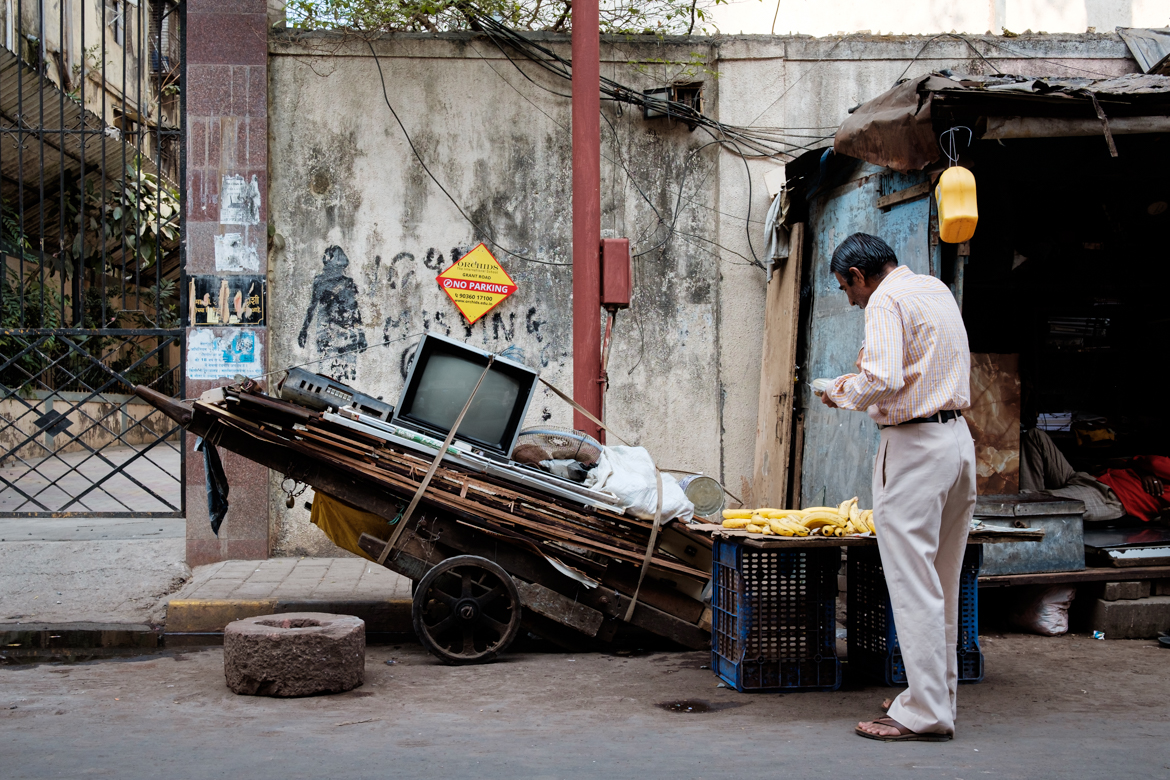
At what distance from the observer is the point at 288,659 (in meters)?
4.44

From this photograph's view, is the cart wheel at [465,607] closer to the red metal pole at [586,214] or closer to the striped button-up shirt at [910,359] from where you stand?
the red metal pole at [586,214]

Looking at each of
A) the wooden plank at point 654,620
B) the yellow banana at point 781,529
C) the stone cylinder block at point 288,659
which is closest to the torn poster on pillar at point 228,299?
the stone cylinder block at point 288,659

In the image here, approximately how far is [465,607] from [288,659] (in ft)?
3.23

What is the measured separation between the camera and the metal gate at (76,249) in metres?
7.41

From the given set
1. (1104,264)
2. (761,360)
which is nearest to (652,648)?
(761,360)

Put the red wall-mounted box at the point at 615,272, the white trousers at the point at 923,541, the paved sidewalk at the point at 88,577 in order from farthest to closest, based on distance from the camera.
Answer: the red wall-mounted box at the point at 615,272
the paved sidewalk at the point at 88,577
the white trousers at the point at 923,541

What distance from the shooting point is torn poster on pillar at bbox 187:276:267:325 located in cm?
738

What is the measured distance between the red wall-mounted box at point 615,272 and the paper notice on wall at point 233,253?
285 centimetres

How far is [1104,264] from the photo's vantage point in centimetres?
771

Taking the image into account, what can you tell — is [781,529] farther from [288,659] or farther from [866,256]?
[288,659]

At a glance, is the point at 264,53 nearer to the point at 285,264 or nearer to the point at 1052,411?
the point at 285,264

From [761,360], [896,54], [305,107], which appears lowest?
[761,360]

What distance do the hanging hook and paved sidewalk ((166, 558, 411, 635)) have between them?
420 centimetres

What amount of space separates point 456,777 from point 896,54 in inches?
270
